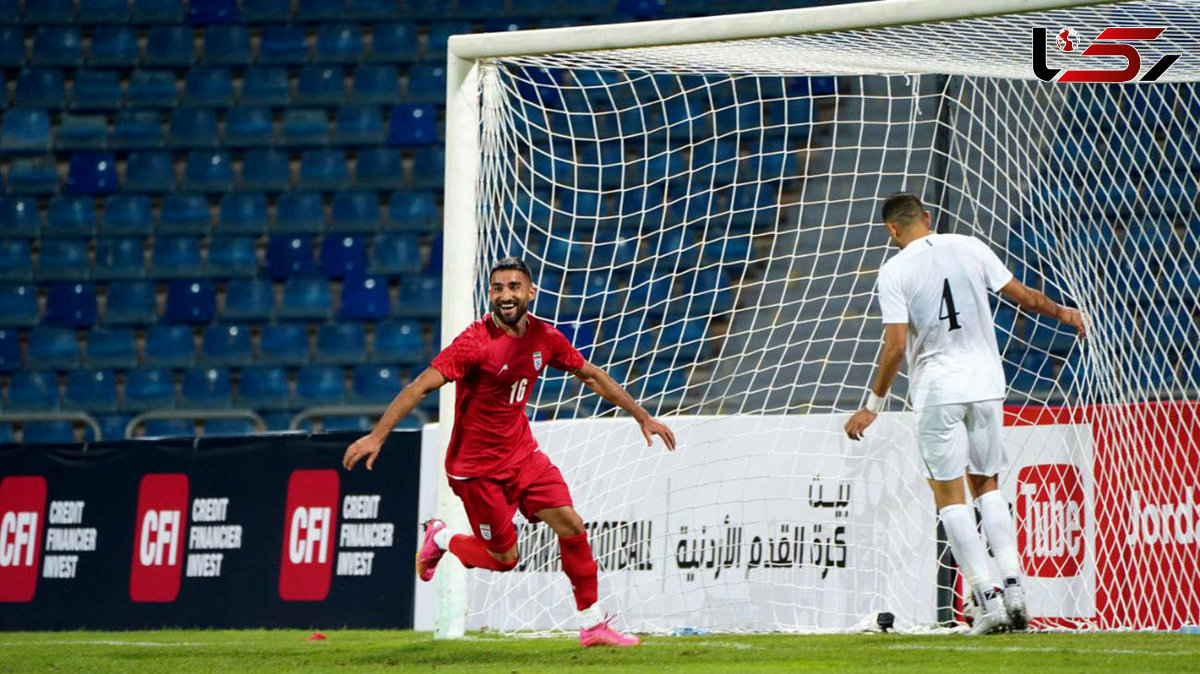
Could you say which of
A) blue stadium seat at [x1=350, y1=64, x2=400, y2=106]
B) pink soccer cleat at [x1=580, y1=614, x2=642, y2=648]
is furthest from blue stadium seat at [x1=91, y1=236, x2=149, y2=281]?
pink soccer cleat at [x1=580, y1=614, x2=642, y2=648]

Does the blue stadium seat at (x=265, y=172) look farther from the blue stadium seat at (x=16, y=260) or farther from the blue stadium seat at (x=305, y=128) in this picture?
the blue stadium seat at (x=16, y=260)

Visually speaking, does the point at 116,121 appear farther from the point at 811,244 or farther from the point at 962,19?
the point at 962,19

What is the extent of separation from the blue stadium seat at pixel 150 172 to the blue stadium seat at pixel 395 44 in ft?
7.40

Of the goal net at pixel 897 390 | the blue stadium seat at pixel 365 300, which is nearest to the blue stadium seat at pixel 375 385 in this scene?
the blue stadium seat at pixel 365 300

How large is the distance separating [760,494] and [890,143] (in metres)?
2.93

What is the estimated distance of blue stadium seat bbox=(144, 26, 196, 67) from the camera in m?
15.5

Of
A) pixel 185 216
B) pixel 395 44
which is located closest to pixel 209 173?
pixel 185 216

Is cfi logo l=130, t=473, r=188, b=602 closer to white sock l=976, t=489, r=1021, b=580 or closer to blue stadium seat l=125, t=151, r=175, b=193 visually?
blue stadium seat l=125, t=151, r=175, b=193

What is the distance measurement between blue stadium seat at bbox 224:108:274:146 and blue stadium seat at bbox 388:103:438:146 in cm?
127

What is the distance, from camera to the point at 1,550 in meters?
10.4

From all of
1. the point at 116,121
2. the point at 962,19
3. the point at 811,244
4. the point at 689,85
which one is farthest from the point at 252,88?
the point at 962,19

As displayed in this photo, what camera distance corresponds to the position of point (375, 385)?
13203 mm

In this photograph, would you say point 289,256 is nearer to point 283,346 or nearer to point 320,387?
point 283,346

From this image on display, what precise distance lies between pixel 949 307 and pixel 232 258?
31.2ft
